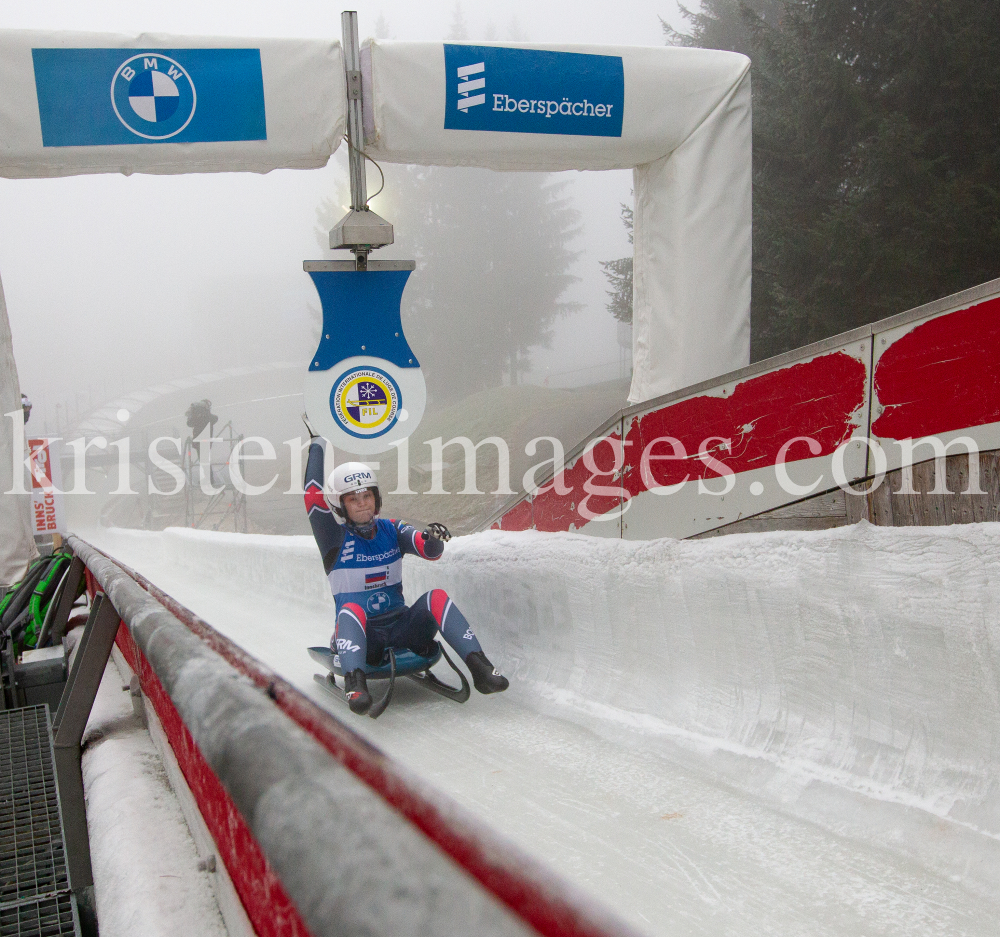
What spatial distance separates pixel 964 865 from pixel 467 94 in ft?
11.5

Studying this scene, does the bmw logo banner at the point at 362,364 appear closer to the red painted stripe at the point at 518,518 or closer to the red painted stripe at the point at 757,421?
the red painted stripe at the point at 518,518

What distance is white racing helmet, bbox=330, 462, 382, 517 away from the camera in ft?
12.4

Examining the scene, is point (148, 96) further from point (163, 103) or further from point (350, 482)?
point (350, 482)

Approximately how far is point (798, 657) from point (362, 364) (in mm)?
3003

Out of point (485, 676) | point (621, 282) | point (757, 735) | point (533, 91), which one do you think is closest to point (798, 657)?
point (757, 735)

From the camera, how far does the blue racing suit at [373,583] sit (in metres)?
3.54

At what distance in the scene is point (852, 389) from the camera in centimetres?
259

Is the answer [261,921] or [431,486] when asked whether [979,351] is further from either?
[431,486]

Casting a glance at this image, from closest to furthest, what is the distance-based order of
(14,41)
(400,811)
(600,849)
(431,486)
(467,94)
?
(400,811), (600,849), (14,41), (467,94), (431,486)

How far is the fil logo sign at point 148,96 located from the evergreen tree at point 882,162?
5848 mm

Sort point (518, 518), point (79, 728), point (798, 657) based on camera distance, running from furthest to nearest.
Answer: point (518, 518) < point (79, 728) < point (798, 657)

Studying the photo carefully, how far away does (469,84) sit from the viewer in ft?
12.9

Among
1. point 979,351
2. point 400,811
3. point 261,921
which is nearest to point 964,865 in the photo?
point 979,351

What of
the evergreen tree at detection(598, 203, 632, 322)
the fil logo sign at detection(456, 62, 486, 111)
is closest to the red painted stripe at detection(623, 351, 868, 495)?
the fil logo sign at detection(456, 62, 486, 111)
